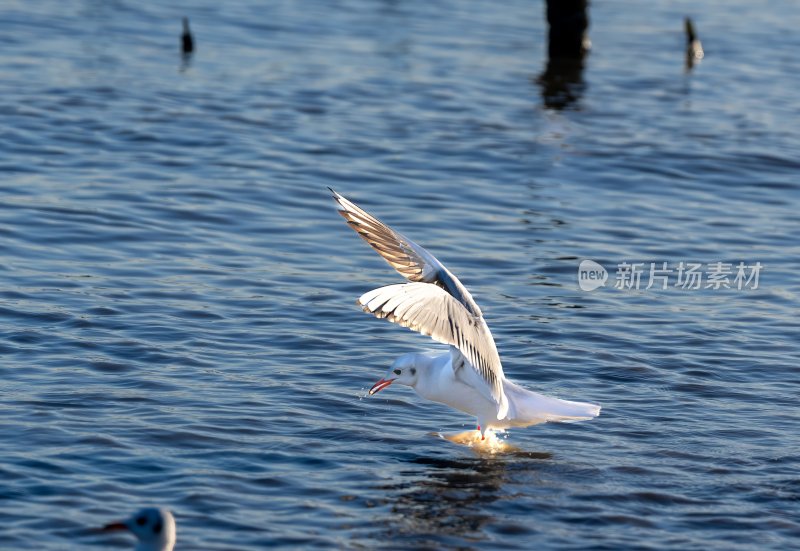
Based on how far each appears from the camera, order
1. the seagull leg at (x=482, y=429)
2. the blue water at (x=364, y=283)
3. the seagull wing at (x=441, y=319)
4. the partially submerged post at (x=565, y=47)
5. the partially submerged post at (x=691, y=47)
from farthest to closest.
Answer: the partially submerged post at (x=691, y=47) → the partially submerged post at (x=565, y=47) → the seagull leg at (x=482, y=429) → the blue water at (x=364, y=283) → the seagull wing at (x=441, y=319)

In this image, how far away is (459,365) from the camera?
8766mm

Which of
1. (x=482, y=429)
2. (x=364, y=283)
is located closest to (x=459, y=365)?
A: (x=482, y=429)

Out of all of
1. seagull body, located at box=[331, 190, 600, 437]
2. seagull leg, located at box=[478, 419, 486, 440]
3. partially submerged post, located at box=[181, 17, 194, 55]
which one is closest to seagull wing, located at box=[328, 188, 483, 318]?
seagull body, located at box=[331, 190, 600, 437]

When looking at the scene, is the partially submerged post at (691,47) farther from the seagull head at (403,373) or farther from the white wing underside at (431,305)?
the seagull head at (403,373)

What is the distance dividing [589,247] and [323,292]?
119 inches

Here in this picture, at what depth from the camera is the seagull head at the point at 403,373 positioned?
889 centimetres

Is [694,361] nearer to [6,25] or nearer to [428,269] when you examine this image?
[428,269]

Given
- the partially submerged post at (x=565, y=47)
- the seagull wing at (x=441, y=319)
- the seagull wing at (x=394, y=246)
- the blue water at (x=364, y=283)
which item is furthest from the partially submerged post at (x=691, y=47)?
the seagull wing at (x=441, y=319)

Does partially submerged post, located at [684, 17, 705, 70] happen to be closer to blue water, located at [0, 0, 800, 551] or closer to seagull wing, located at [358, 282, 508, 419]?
blue water, located at [0, 0, 800, 551]

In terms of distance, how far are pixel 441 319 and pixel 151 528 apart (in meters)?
2.16

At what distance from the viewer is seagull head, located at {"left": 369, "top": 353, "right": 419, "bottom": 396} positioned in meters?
8.89

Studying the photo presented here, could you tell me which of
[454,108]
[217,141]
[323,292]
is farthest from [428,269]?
[454,108]

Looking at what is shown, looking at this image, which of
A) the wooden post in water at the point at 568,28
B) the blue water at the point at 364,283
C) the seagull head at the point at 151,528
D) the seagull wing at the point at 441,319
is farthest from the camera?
the wooden post in water at the point at 568,28

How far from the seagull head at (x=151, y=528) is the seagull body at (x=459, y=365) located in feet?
6.92
